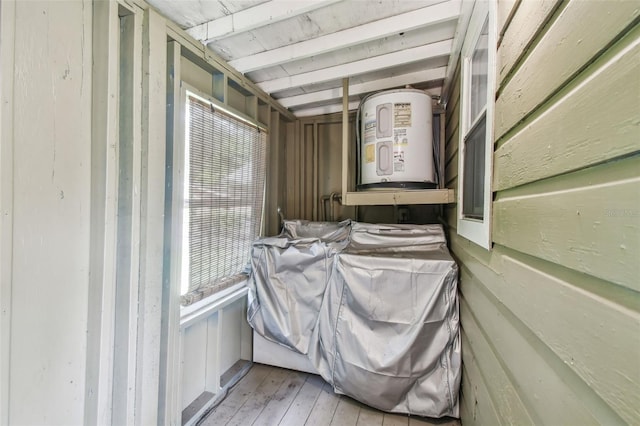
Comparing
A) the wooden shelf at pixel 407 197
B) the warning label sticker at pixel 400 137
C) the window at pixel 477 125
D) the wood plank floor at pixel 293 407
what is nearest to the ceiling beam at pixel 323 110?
the warning label sticker at pixel 400 137

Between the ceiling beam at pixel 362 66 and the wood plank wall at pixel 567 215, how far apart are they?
0.89 metres

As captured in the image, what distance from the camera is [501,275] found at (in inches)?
38.0

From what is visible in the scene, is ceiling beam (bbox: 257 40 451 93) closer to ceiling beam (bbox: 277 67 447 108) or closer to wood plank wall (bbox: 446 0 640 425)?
ceiling beam (bbox: 277 67 447 108)

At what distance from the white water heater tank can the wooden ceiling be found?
248mm

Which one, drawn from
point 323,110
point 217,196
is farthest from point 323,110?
point 217,196

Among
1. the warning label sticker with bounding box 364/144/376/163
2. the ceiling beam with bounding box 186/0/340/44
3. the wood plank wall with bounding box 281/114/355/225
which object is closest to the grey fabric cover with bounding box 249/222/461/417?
the warning label sticker with bounding box 364/144/376/163

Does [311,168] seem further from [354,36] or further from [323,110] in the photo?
[354,36]

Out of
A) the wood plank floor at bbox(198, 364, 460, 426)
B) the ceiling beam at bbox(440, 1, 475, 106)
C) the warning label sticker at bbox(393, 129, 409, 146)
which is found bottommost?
the wood plank floor at bbox(198, 364, 460, 426)

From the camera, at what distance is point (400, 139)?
6.41 ft

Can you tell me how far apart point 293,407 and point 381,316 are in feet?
2.94

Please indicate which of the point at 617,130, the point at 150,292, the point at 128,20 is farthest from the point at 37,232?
the point at 617,130

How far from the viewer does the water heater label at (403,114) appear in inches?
76.7

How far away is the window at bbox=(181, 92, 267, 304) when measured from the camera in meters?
1.71

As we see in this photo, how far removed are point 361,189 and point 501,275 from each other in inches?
53.4
